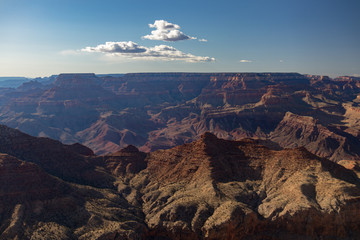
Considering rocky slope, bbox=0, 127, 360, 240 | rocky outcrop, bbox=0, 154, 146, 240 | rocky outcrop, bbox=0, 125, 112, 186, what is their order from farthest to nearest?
rocky outcrop, bbox=0, 125, 112, 186, rocky slope, bbox=0, 127, 360, 240, rocky outcrop, bbox=0, 154, 146, 240

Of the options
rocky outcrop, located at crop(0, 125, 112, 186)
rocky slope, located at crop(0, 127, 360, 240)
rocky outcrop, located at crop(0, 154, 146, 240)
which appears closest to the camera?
rocky outcrop, located at crop(0, 154, 146, 240)

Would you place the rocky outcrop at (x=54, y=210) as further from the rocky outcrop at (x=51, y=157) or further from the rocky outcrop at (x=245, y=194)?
the rocky outcrop at (x=51, y=157)

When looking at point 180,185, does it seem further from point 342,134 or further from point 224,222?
point 342,134

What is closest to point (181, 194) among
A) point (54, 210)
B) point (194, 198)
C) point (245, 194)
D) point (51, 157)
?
point (194, 198)

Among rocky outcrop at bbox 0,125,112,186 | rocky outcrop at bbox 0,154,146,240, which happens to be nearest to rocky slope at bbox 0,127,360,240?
rocky outcrop at bbox 0,154,146,240

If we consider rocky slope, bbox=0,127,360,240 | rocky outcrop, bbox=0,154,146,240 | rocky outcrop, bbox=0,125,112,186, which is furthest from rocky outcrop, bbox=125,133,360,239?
rocky outcrop, bbox=0,125,112,186

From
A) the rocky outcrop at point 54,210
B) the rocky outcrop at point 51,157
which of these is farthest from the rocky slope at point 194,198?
the rocky outcrop at point 51,157

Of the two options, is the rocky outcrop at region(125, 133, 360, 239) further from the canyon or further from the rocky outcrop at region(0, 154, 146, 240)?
the rocky outcrop at region(0, 154, 146, 240)

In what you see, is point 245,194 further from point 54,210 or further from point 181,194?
point 54,210

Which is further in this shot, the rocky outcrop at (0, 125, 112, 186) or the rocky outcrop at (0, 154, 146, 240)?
A: the rocky outcrop at (0, 125, 112, 186)

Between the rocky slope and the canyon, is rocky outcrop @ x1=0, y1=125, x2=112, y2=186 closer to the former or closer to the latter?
the canyon
